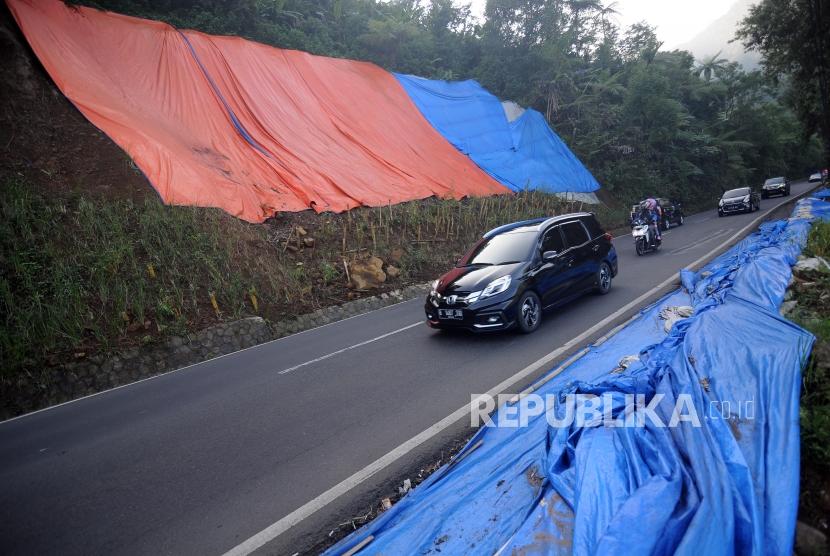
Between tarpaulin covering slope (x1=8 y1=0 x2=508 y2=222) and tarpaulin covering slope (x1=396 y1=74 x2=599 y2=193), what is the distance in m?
1.97

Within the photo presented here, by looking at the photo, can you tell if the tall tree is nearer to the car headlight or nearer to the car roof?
the car roof

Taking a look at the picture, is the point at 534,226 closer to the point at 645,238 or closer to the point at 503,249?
the point at 503,249

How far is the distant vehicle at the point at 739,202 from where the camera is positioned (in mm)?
25391

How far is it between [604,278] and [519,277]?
306 centimetres

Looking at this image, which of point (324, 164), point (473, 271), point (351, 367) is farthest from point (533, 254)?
point (324, 164)

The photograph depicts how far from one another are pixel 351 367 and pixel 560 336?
3.03 meters

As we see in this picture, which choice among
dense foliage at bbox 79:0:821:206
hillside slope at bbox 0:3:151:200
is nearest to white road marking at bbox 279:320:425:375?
hillside slope at bbox 0:3:151:200

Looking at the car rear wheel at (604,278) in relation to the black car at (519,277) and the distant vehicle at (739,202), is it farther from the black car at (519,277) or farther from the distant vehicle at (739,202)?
the distant vehicle at (739,202)

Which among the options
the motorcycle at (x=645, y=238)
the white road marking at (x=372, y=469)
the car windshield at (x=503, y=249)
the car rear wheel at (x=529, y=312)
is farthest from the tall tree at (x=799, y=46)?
the white road marking at (x=372, y=469)

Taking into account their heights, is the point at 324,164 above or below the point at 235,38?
below

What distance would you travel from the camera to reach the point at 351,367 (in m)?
6.87

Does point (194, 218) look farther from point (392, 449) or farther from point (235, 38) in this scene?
point (235, 38)

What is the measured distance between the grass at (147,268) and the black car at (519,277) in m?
5.32

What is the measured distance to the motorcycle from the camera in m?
14.4
